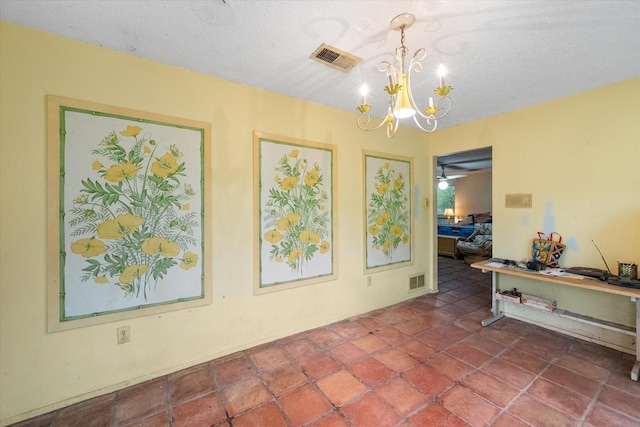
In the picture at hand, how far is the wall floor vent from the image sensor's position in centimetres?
369

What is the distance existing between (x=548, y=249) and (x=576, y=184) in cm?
72

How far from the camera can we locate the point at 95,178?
1.82m

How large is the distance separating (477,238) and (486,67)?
16.3 feet

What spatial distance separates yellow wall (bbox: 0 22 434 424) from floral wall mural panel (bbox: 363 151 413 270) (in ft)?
0.65

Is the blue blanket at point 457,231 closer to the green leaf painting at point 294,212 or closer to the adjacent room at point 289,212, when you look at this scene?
the adjacent room at point 289,212

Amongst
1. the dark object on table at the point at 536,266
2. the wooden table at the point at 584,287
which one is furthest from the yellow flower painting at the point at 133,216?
the dark object on table at the point at 536,266

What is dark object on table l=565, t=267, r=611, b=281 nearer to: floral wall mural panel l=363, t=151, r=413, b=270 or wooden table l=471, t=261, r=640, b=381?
wooden table l=471, t=261, r=640, b=381

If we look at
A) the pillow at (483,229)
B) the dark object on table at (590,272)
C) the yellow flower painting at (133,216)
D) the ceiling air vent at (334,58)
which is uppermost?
the ceiling air vent at (334,58)

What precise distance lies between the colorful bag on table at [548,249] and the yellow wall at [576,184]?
0.07 meters

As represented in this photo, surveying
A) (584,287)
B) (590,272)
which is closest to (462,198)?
(590,272)

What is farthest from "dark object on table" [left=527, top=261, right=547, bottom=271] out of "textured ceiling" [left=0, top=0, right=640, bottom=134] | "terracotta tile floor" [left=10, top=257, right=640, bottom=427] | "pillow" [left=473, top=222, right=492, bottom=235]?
"pillow" [left=473, top=222, right=492, bottom=235]

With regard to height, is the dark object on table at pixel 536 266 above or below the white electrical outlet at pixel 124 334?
above

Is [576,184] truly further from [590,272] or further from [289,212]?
[289,212]

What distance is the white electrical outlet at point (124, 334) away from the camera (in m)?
1.90
